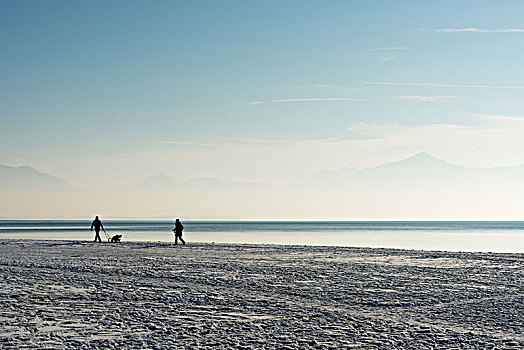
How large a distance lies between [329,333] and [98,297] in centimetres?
685

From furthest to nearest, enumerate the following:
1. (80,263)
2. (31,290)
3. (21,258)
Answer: (21,258) < (80,263) < (31,290)

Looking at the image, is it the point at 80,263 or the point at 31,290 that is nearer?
the point at 31,290

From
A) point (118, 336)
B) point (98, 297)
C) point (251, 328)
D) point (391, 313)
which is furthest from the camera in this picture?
point (98, 297)

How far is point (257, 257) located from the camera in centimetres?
3019

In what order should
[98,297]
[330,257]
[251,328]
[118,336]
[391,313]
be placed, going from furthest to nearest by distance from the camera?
[330,257] → [98,297] → [391,313] → [251,328] → [118,336]

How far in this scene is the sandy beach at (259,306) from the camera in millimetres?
11047

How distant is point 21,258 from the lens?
28.6 m

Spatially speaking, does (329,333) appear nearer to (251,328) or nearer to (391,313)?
(251,328)

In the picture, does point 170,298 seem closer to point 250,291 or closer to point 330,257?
point 250,291

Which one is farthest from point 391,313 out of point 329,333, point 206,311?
point 206,311

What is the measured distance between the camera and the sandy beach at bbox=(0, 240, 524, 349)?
11.0m

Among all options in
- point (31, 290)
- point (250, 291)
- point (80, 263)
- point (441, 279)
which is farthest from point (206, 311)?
point (80, 263)

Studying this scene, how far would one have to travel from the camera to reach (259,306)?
14.7 meters

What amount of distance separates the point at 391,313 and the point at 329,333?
2711mm
